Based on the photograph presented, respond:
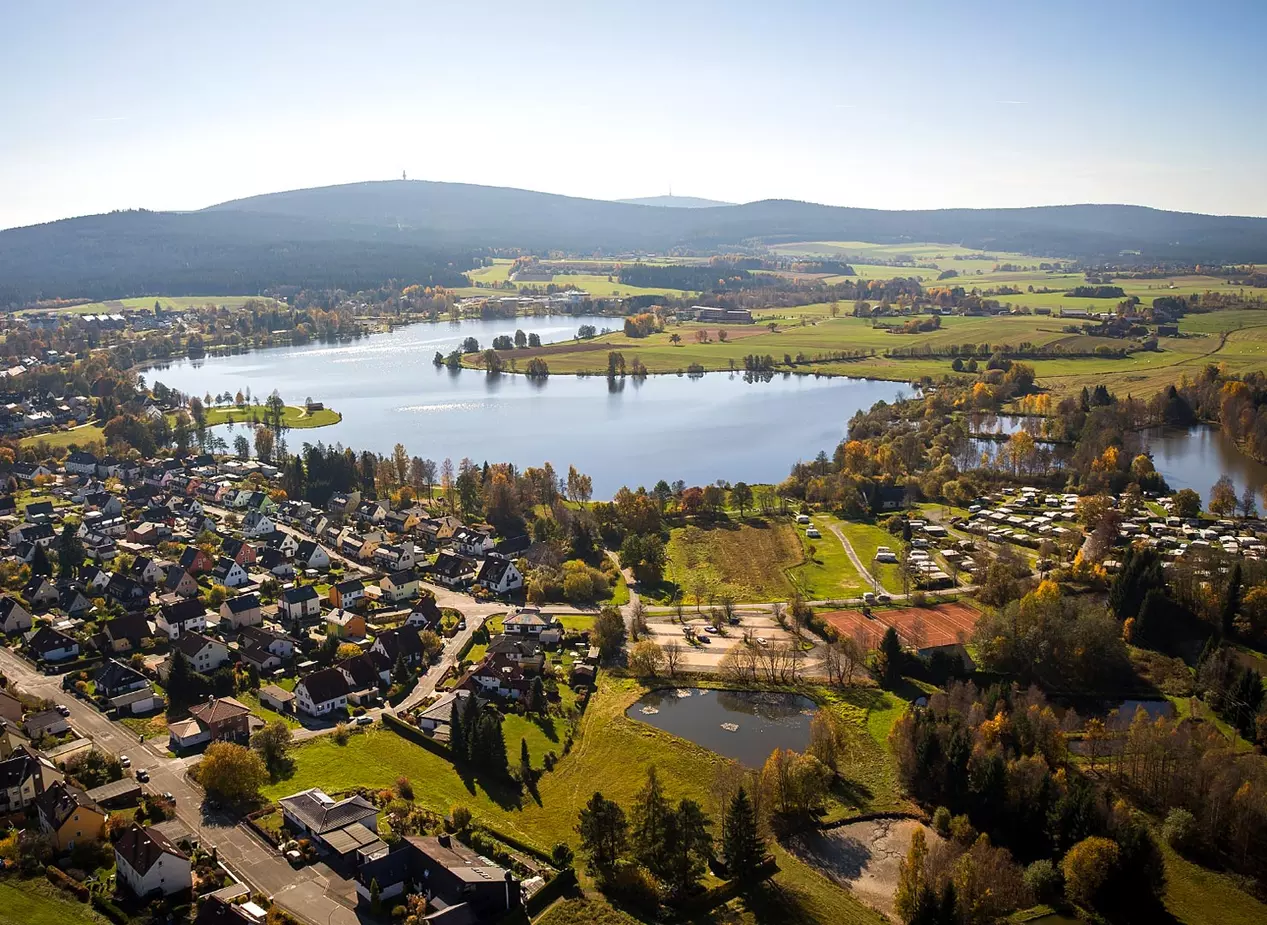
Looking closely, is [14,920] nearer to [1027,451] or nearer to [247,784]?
[247,784]

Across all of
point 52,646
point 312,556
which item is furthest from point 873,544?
point 52,646

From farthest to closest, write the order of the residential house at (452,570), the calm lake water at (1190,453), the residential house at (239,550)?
the calm lake water at (1190,453) → the residential house at (239,550) → the residential house at (452,570)

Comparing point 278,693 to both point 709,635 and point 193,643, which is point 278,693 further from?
point 709,635

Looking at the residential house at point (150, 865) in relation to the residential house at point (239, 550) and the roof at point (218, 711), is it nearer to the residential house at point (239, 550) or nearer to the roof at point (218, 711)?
the roof at point (218, 711)

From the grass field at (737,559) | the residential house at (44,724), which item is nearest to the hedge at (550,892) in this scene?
the residential house at (44,724)

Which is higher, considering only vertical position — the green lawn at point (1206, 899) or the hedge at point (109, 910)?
the hedge at point (109, 910)
